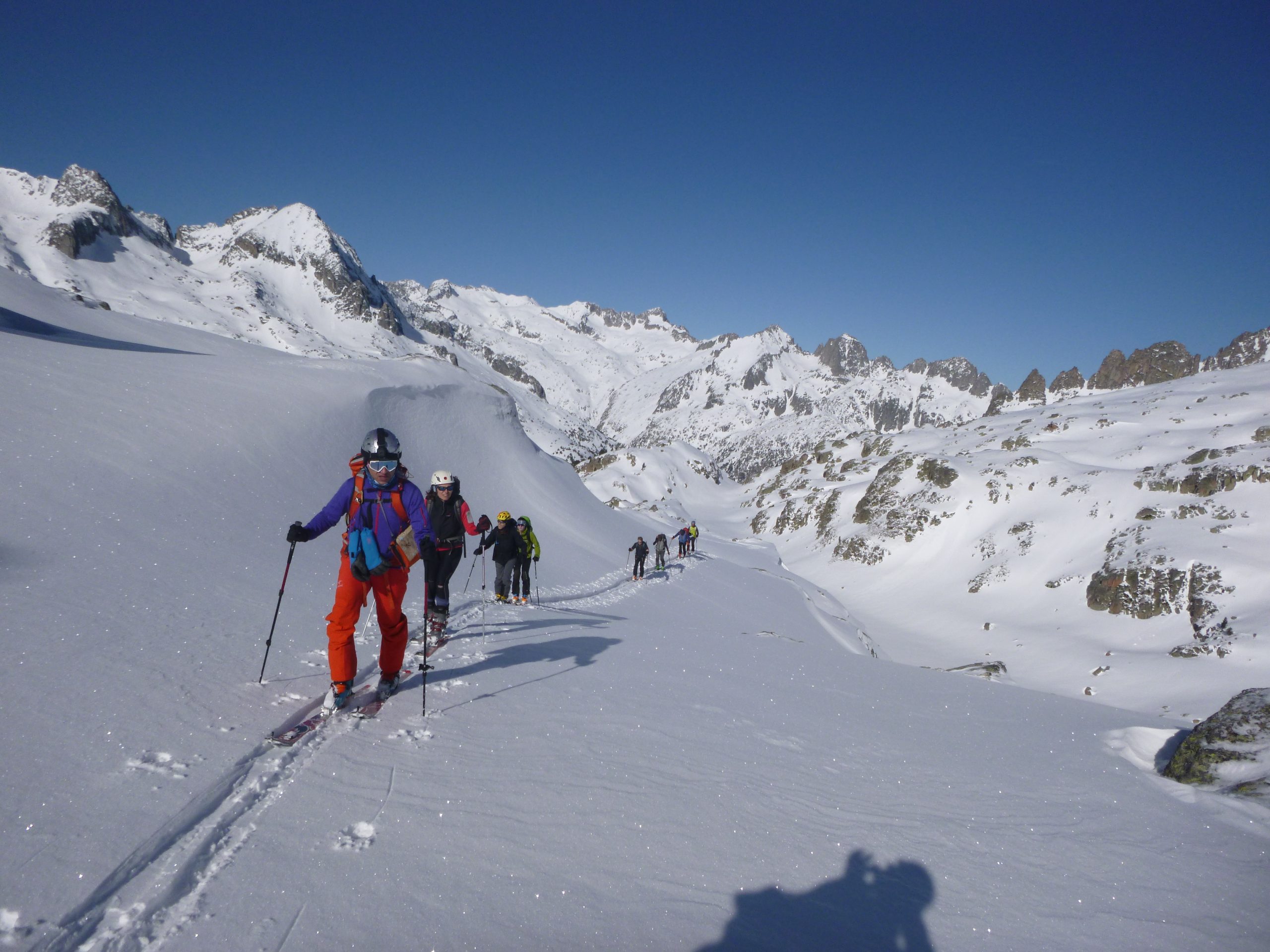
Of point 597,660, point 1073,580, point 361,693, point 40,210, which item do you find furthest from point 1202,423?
point 40,210

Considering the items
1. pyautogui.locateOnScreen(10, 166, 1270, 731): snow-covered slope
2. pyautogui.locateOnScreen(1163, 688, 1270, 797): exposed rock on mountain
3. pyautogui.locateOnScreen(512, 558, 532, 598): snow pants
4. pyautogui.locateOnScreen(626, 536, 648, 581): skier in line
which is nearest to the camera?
pyautogui.locateOnScreen(1163, 688, 1270, 797): exposed rock on mountain

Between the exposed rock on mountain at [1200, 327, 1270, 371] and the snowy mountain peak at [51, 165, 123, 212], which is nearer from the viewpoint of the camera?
the exposed rock on mountain at [1200, 327, 1270, 371]

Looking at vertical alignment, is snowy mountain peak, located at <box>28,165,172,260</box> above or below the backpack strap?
above

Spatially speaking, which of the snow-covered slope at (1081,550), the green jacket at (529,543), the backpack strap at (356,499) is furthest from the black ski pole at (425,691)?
the snow-covered slope at (1081,550)

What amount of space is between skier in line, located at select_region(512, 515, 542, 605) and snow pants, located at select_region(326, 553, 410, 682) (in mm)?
6960

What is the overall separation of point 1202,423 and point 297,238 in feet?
753

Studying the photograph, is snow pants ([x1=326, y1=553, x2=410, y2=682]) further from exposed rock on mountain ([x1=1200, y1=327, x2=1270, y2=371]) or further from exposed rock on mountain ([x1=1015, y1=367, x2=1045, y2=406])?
exposed rock on mountain ([x1=1200, y1=327, x2=1270, y2=371])

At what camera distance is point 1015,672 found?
27156mm

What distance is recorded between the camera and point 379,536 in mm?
5527

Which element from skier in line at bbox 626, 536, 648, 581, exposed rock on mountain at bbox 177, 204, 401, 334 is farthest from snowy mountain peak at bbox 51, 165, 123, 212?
skier in line at bbox 626, 536, 648, 581

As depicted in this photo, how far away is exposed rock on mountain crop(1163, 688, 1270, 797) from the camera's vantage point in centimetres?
571

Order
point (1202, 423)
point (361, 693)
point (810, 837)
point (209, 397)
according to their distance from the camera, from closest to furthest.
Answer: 1. point (810, 837)
2. point (361, 693)
3. point (209, 397)
4. point (1202, 423)

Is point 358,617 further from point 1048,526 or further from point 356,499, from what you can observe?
point 1048,526

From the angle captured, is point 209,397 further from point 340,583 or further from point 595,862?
point 595,862
